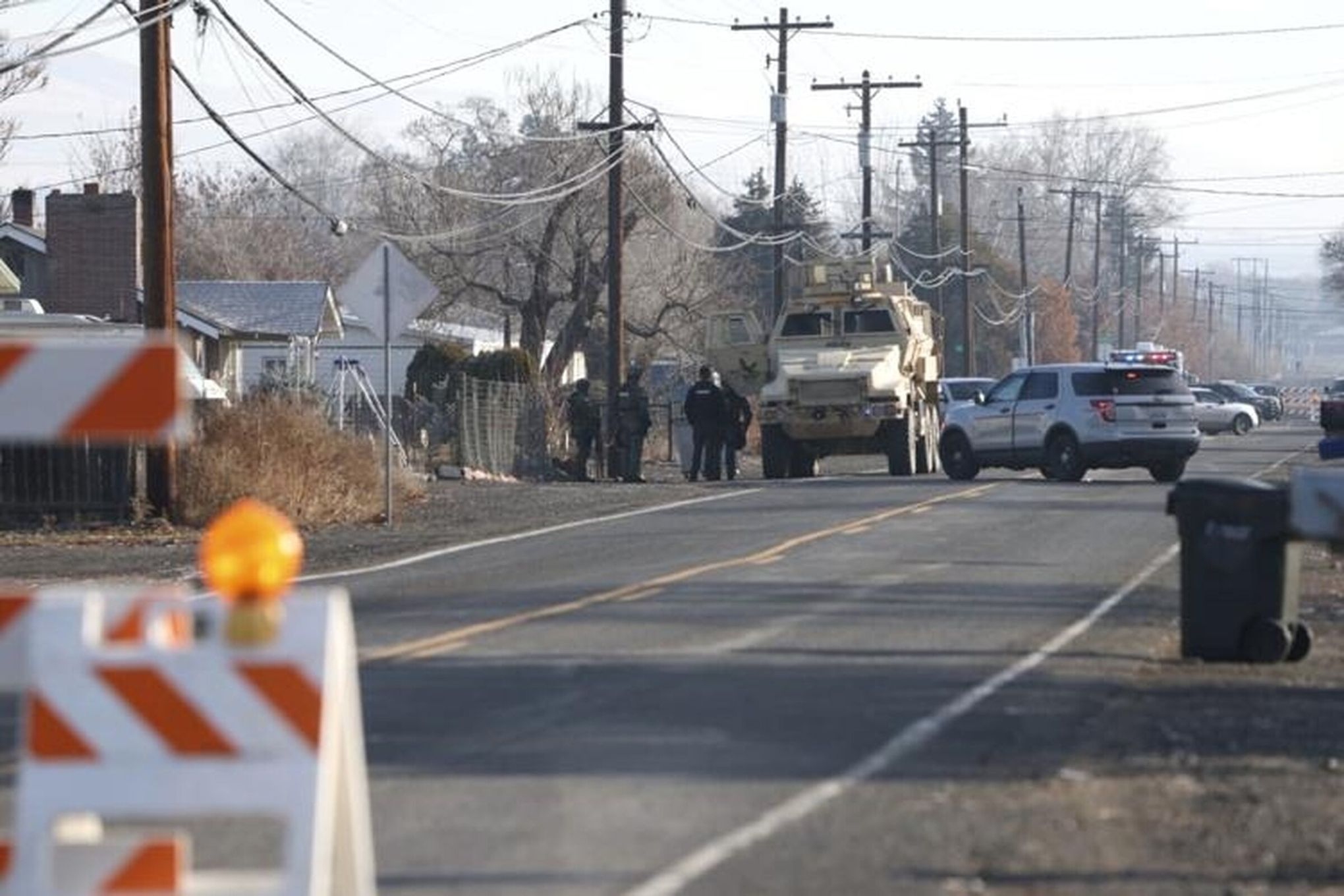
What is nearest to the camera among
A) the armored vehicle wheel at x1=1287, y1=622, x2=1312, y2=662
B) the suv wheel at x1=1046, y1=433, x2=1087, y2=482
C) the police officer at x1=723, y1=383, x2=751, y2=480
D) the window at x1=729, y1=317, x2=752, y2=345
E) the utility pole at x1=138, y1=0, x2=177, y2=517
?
the armored vehicle wheel at x1=1287, y1=622, x2=1312, y2=662

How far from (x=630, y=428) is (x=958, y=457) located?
656 cm

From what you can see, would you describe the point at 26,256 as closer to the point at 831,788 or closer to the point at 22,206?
the point at 22,206

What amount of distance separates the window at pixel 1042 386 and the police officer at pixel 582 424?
8.86 m

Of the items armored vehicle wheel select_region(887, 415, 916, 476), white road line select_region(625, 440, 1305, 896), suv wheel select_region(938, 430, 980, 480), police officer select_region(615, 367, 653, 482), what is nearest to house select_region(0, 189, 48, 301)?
police officer select_region(615, 367, 653, 482)

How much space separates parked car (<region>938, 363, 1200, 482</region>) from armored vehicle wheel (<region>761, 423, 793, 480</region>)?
3776mm

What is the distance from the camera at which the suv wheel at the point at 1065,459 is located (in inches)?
1369

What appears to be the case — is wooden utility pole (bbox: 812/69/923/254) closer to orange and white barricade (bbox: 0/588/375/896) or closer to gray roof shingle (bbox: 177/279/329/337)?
gray roof shingle (bbox: 177/279/329/337)

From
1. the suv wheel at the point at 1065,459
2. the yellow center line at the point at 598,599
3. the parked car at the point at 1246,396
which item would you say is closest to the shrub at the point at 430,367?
the suv wheel at the point at 1065,459

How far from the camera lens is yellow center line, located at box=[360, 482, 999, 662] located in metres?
14.0

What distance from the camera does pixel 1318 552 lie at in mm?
24203

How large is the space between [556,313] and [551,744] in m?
61.6

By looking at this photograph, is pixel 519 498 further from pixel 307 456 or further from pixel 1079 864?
pixel 1079 864

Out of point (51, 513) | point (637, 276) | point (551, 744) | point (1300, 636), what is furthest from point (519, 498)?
point (637, 276)

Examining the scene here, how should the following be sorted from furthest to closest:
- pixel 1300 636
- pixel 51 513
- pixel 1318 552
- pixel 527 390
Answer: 1. pixel 527 390
2. pixel 51 513
3. pixel 1318 552
4. pixel 1300 636
